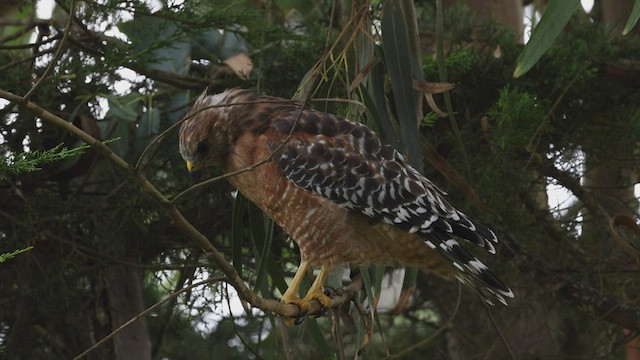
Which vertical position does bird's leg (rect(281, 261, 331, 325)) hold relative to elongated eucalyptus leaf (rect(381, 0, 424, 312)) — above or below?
below

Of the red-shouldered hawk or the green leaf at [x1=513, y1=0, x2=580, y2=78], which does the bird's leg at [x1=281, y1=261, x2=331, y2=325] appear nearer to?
the red-shouldered hawk

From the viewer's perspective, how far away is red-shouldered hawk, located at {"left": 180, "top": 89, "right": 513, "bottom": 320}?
7.40 ft

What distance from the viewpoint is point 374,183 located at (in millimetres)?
2291

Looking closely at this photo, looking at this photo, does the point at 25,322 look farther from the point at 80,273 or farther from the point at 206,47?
the point at 206,47

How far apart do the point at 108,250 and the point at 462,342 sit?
146cm

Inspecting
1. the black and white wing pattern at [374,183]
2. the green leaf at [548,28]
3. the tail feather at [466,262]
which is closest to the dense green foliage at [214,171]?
the black and white wing pattern at [374,183]

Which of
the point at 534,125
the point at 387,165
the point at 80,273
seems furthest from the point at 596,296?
the point at 80,273

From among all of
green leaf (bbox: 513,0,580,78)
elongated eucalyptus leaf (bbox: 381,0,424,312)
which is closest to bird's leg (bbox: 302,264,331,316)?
elongated eucalyptus leaf (bbox: 381,0,424,312)

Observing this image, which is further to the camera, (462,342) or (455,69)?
(462,342)

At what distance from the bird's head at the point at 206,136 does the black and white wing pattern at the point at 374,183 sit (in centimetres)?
12

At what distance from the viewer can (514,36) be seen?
3.11 metres

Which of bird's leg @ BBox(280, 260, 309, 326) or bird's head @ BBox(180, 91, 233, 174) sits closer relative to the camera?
bird's leg @ BBox(280, 260, 309, 326)

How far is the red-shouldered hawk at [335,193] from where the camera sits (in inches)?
88.8

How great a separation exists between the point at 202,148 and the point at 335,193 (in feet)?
1.11
